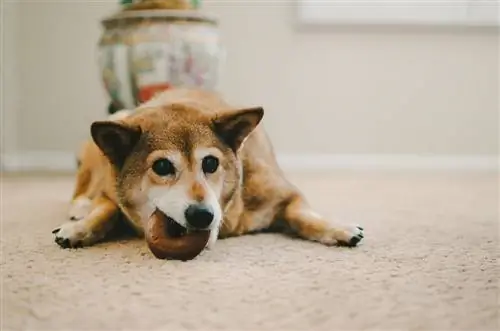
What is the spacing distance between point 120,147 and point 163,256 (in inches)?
8.9

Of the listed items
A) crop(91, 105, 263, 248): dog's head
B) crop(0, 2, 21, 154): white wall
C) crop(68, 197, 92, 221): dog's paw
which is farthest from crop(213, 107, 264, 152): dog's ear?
crop(0, 2, 21, 154): white wall

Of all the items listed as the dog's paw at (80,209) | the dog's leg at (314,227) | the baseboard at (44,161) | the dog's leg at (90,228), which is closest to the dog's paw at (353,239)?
the dog's leg at (314,227)

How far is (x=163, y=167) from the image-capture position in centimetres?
127

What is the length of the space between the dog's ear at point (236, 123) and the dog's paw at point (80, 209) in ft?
1.53

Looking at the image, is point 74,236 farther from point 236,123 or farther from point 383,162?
point 383,162

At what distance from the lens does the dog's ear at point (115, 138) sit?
1292mm

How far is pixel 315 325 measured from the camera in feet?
2.88

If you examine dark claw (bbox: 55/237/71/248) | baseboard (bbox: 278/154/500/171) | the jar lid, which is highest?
the jar lid

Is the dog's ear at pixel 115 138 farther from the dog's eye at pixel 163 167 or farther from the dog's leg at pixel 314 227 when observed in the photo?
A: the dog's leg at pixel 314 227

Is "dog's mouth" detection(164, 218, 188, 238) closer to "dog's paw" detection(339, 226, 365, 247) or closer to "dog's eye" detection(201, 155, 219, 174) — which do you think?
"dog's eye" detection(201, 155, 219, 174)

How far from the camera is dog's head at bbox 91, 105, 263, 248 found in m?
1.23

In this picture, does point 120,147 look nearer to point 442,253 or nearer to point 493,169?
point 442,253

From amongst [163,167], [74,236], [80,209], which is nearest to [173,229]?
[163,167]

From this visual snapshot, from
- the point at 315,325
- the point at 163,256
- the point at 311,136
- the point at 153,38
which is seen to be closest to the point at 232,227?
the point at 163,256
